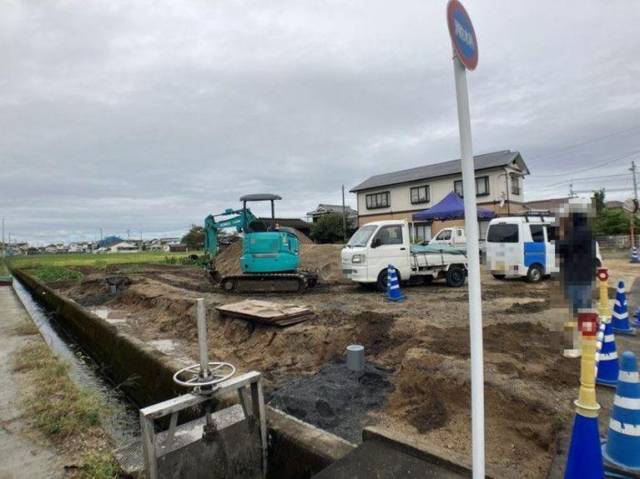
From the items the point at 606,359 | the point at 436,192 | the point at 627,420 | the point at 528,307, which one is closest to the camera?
the point at 627,420

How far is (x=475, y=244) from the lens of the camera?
5.55 ft

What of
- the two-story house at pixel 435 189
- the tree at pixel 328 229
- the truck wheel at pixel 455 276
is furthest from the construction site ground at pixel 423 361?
the tree at pixel 328 229

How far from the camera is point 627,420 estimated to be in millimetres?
2352

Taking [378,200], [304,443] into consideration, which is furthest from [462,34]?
[378,200]

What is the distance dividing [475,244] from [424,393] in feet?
9.24

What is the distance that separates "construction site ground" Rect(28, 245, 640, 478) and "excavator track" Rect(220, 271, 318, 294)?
45.7 inches

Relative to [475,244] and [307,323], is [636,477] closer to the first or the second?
[475,244]

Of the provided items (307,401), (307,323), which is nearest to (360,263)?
(307,323)

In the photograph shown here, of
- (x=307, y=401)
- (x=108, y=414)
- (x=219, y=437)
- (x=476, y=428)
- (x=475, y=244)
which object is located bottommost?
(x=108, y=414)

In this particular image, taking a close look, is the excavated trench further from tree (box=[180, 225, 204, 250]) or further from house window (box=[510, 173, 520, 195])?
tree (box=[180, 225, 204, 250])

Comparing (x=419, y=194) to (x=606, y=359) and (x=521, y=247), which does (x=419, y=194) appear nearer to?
(x=521, y=247)

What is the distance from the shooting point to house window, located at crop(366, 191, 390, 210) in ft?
98.7

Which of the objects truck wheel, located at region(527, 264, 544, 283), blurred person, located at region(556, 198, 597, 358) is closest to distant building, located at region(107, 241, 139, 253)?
truck wheel, located at region(527, 264, 544, 283)

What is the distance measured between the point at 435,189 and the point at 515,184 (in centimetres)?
512
